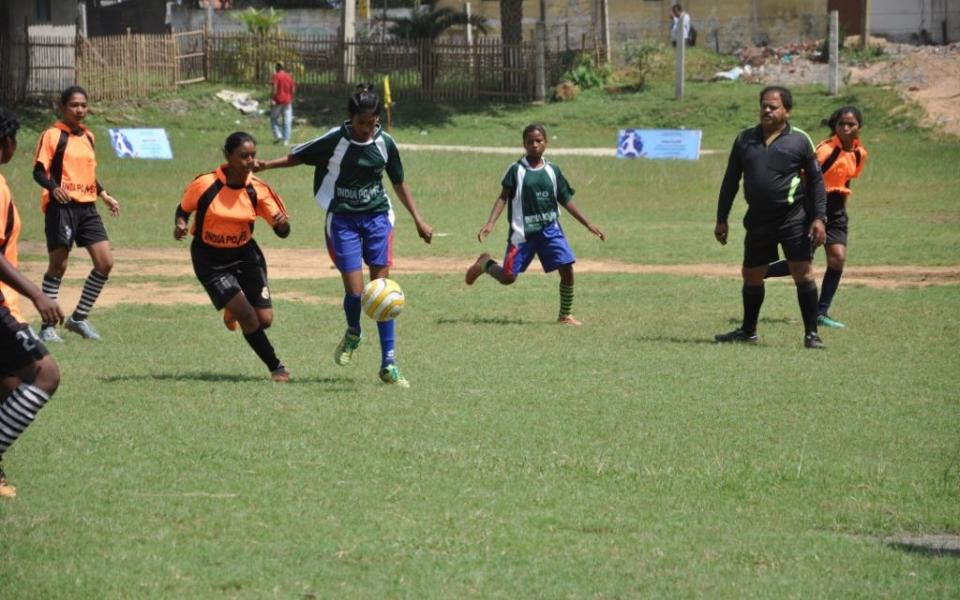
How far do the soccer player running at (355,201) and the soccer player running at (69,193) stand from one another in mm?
2962

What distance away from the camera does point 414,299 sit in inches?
648

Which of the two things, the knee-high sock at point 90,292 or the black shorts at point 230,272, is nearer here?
the black shorts at point 230,272

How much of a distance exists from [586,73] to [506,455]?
36666mm

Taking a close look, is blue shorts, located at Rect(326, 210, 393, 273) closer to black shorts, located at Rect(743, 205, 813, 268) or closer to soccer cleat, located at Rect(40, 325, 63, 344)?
black shorts, located at Rect(743, 205, 813, 268)

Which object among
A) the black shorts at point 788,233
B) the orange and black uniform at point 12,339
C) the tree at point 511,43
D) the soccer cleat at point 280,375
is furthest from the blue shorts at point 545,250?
the tree at point 511,43

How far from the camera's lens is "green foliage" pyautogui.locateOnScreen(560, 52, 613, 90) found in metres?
43.8

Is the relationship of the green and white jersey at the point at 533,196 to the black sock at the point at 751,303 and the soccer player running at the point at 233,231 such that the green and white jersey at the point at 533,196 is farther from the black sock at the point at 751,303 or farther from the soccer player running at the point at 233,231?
the soccer player running at the point at 233,231

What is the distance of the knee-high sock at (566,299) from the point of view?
1453cm

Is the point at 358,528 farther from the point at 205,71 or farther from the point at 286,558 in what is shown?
the point at 205,71

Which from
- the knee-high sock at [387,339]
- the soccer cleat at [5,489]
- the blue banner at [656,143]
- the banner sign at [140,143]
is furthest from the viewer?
the banner sign at [140,143]

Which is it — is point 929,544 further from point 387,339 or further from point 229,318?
point 229,318

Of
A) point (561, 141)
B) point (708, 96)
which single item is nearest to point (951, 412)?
point (561, 141)

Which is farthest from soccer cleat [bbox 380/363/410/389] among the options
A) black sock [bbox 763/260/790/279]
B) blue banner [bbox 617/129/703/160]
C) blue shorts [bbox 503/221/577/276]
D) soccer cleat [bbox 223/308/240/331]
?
blue banner [bbox 617/129/703/160]

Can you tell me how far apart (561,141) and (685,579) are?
31.9 meters
